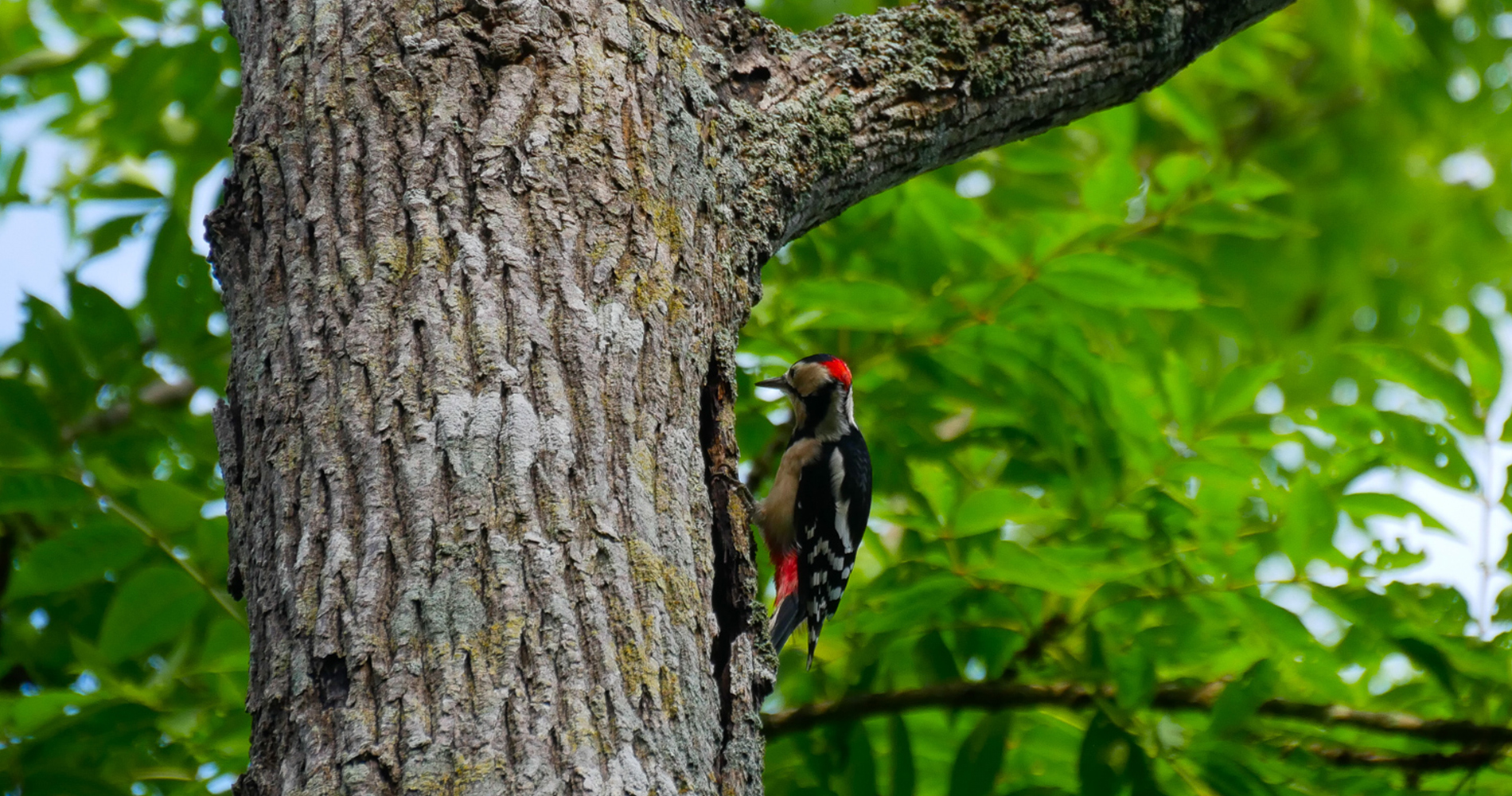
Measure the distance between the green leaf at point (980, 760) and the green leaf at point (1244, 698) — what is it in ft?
1.73

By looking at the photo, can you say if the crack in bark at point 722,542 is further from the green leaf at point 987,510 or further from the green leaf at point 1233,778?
the green leaf at point 1233,778

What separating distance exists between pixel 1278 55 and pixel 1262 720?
210 inches

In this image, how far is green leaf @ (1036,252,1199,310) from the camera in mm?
3252

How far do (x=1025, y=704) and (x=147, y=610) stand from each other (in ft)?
7.43

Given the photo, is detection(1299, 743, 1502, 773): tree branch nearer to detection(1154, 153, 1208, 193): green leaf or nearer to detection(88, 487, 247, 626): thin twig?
detection(1154, 153, 1208, 193): green leaf

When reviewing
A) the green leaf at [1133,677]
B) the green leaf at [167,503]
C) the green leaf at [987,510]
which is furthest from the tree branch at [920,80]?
the green leaf at [167,503]

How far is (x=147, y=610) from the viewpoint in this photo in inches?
113

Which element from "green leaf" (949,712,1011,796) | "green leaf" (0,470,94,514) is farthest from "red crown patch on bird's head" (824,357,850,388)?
"green leaf" (0,470,94,514)

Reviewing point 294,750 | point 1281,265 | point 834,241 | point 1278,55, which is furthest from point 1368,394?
point 294,750

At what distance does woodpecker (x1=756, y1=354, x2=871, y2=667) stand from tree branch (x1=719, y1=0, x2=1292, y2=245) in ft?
3.88

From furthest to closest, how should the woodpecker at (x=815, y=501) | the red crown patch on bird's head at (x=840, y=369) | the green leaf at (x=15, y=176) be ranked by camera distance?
the green leaf at (x=15, y=176)
the woodpecker at (x=815, y=501)
the red crown patch on bird's head at (x=840, y=369)

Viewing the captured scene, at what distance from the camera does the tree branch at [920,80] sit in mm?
2484

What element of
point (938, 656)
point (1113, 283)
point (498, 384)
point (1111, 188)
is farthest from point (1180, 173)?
point (498, 384)

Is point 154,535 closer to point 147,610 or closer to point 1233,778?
point 147,610
